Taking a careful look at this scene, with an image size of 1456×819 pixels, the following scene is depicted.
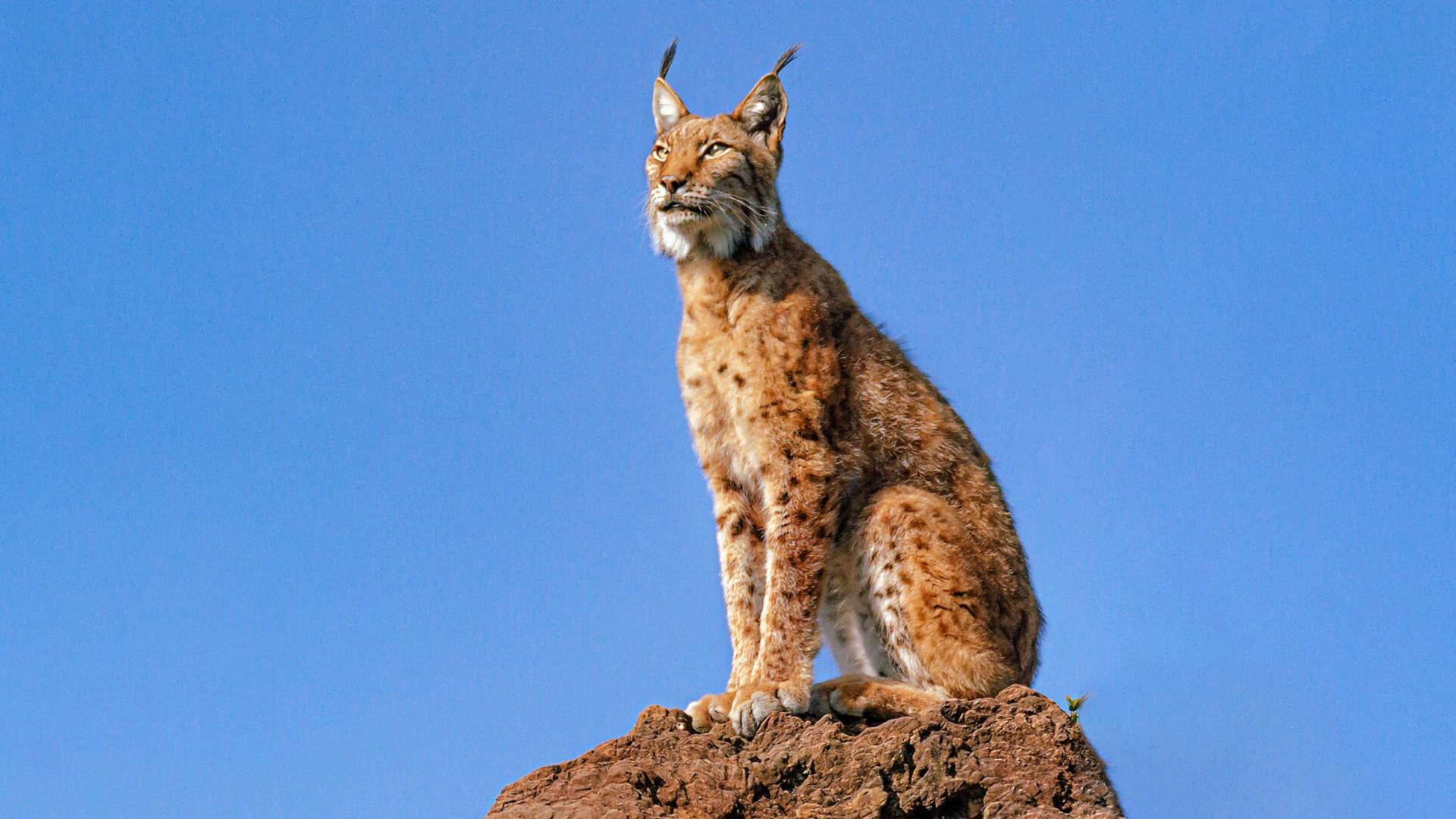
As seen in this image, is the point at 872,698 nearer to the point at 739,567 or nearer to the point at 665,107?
the point at 739,567

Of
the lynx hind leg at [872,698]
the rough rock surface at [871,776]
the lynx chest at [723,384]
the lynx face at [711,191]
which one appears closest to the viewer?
the rough rock surface at [871,776]

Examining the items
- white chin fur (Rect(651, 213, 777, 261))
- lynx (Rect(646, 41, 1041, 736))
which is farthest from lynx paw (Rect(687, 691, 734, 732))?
white chin fur (Rect(651, 213, 777, 261))

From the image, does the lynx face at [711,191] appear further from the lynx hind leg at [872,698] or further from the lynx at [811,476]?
the lynx hind leg at [872,698]

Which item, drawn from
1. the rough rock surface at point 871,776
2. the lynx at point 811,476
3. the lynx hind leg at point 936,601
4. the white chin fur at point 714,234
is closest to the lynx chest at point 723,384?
the lynx at point 811,476

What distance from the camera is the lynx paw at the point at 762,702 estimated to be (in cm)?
824

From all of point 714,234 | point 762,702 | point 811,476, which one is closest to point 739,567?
point 811,476

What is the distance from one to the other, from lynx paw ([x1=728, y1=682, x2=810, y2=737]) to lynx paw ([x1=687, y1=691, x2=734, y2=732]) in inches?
2.0

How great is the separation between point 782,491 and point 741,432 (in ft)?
1.64

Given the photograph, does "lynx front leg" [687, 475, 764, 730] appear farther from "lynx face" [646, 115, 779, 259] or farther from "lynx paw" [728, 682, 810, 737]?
"lynx face" [646, 115, 779, 259]

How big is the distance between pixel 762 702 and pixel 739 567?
1344mm

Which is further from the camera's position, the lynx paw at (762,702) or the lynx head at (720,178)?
the lynx head at (720,178)

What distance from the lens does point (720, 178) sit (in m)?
9.88

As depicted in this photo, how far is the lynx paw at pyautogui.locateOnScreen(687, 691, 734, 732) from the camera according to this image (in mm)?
8438

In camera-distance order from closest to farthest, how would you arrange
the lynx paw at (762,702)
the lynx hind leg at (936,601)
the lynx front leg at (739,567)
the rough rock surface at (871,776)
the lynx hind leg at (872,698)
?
the rough rock surface at (871,776) → the lynx paw at (762,702) → the lynx hind leg at (872,698) → the lynx hind leg at (936,601) → the lynx front leg at (739,567)
